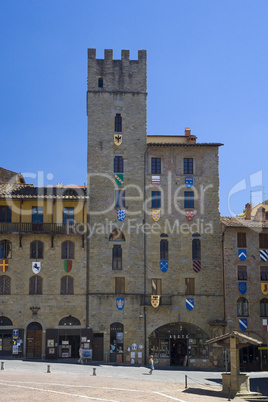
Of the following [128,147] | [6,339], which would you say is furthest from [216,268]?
[6,339]

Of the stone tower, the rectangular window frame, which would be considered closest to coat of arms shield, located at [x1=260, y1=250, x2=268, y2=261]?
the stone tower

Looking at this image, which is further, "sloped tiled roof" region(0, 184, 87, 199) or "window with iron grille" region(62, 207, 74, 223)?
"window with iron grille" region(62, 207, 74, 223)

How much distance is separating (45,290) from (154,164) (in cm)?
1516

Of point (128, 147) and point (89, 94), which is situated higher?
point (89, 94)

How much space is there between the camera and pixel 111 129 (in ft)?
194

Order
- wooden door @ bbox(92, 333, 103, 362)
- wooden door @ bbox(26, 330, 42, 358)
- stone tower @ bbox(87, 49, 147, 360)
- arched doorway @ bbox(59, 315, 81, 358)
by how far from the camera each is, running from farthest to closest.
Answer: stone tower @ bbox(87, 49, 147, 360)
wooden door @ bbox(92, 333, 103, 362)
arched doorway @ bbox(59, 315, 81, 358)
wooden door @ bbox(26, 330, 42, 358)

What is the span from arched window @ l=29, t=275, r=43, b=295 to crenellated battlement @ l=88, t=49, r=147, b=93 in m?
18.3

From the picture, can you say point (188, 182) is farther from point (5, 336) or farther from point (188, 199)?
point (5, 336)

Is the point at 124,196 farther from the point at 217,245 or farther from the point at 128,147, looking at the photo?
the point at 217,245

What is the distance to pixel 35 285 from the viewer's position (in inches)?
2191

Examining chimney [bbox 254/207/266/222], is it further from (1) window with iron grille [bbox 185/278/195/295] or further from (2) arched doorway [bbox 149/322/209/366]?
(2) arched doorway [bbox 149/322/209/366]

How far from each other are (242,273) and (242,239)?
10.1ft

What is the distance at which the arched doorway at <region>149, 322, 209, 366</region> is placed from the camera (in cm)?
5528

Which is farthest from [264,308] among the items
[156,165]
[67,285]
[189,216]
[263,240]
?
[67,285]
